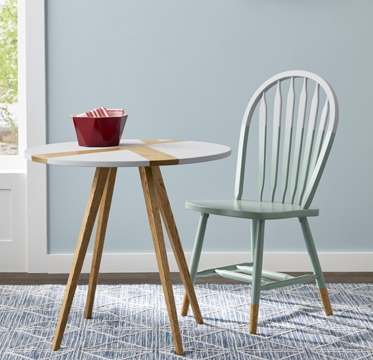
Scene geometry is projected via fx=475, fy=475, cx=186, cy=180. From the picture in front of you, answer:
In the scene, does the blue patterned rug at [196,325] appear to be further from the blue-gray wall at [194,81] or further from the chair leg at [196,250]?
the blue-gray wall at [194,81]

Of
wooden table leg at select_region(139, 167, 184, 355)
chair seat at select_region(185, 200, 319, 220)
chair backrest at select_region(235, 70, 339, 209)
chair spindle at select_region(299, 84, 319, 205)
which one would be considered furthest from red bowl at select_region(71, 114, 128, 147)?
chair spindle at select_region(299, 84, 319, 205)

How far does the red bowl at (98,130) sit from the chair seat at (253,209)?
42cm

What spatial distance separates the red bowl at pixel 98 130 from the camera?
1.58m

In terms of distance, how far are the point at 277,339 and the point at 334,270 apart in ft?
3.06

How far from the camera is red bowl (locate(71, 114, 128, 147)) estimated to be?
1.58 m

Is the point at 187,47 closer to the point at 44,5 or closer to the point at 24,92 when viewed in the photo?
the point at 44,5

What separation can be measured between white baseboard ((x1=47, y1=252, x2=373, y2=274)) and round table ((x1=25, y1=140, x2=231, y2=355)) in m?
0.70

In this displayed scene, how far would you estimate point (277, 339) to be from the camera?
1.68 meters

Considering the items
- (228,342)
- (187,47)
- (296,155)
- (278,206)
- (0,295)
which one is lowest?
(0,295)

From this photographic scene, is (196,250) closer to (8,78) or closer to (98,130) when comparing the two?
(98,130)

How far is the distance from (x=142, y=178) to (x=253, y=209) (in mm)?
430

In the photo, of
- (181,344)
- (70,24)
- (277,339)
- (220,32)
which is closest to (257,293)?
(277,339)

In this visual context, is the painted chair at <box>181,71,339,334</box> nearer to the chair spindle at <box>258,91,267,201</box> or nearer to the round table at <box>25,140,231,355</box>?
the chair spindle at <box>258,91,267,201</box>

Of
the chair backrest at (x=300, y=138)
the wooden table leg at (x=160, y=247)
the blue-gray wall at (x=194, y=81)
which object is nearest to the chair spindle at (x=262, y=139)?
the chair backrest at (x=300, y=138)
